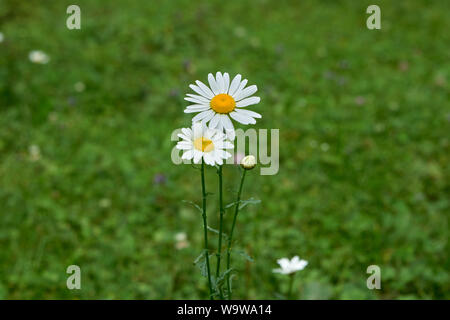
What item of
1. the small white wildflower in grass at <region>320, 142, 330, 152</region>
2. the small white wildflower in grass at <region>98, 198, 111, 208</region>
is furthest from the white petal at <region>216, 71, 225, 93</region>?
the small white wildflower in grass at <region>320, 142, 330, 152</region>

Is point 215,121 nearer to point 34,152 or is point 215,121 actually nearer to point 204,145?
point 204,145

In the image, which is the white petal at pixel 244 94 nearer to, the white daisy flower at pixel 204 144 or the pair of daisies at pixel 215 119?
the pair of daisies at pixel 215 119

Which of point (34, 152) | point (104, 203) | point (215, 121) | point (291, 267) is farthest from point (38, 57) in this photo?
point (215, 121)

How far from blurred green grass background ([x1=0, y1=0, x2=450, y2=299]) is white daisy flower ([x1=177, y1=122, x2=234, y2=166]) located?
0.85 meters

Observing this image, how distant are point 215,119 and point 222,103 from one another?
5cm

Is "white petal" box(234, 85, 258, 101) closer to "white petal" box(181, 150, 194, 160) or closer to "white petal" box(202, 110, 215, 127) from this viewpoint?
"white petal" box(202, 110, 215, 127)

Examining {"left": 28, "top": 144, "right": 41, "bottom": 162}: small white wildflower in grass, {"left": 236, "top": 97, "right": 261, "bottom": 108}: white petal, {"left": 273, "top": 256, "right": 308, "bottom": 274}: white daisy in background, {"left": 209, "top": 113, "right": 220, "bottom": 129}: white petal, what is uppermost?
{"left": 28, "top": 144, "right": 41, "bottom": 162}: small white wildflower in grass

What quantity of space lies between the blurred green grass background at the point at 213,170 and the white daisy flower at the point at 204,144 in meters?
0.85

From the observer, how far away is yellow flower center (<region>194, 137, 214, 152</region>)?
1069mm

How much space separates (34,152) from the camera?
2.71 m

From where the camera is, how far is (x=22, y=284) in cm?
202

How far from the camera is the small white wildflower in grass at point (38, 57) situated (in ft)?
11.1

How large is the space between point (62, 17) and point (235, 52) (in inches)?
66.3

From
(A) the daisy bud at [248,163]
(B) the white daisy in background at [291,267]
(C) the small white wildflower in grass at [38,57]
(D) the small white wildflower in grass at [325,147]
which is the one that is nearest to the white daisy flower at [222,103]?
(A) the daisy bud at [248,163]
